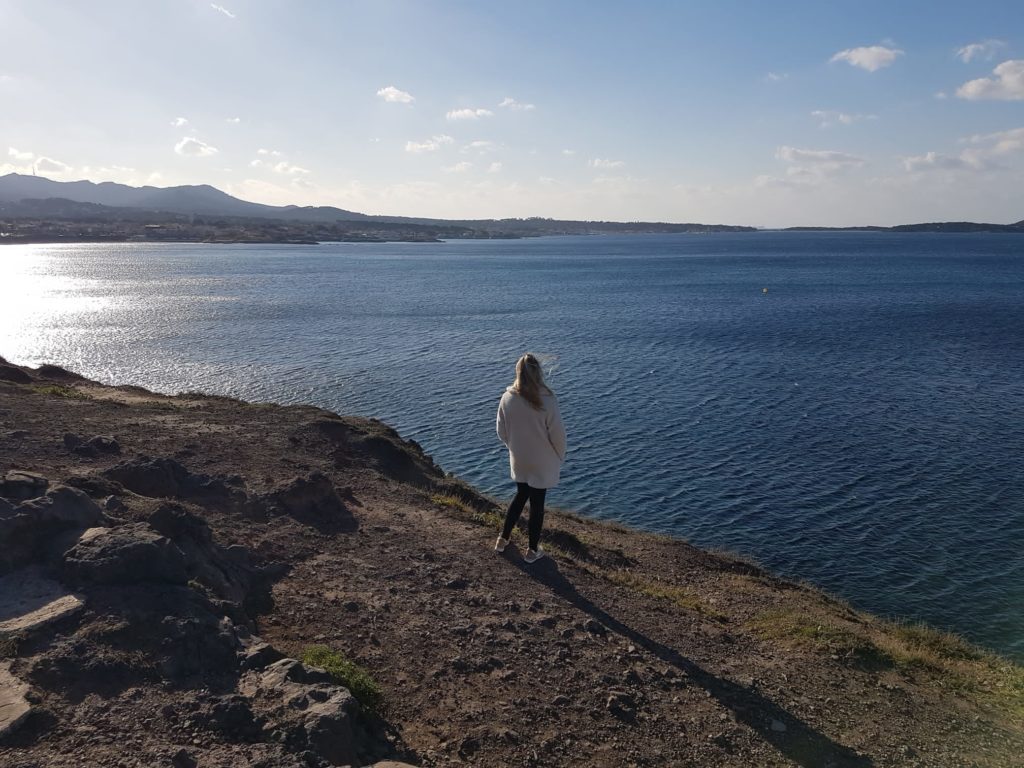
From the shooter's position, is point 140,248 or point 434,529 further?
point 140,248

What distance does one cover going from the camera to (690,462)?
875 inches

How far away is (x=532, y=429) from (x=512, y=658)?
266cm

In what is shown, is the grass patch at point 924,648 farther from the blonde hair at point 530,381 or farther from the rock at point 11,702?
the rock at point 11,702

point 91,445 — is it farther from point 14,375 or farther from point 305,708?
point 14,375

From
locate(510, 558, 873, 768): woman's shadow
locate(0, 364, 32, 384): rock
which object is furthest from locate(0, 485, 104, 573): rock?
locate(0, 364, 32, 384): rock

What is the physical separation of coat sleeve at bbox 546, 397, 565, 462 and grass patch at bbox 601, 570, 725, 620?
2.69 m

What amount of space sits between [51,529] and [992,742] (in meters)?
9.84

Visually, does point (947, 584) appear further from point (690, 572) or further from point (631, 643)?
point (631, 643)

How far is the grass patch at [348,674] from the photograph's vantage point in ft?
20.8

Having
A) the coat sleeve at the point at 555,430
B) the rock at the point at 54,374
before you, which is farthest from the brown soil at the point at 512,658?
the rock at the point at 54,374

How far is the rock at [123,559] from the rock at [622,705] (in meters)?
4.34

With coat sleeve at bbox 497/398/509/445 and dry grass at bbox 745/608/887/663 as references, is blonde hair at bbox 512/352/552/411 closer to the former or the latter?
coat sleeve at bbox 497/398/509/445

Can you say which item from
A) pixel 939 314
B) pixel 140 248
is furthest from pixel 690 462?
pixel 140 248

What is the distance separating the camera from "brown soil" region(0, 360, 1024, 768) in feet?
18.8
